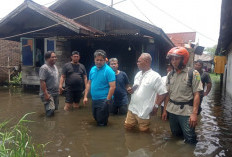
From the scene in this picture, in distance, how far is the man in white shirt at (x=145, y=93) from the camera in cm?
407

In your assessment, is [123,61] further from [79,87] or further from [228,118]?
[228,118]

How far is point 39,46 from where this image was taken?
11805 millimetres

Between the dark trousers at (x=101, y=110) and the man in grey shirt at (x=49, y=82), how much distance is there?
4.41 feet

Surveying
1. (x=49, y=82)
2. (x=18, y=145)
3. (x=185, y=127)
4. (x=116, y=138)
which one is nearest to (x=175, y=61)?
(x=185, y=127)

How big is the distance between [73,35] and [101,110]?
21.6 feet

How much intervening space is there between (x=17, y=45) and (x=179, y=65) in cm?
1281

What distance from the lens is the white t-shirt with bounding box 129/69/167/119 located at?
408 cm

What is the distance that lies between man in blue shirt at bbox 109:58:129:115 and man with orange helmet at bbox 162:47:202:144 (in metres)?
2.27

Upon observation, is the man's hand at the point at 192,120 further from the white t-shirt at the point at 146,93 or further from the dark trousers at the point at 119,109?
the dark trousers at the point at 119,109

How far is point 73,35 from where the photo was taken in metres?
10.5

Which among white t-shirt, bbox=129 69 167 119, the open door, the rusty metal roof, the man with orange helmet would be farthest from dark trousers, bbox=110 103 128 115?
the open door

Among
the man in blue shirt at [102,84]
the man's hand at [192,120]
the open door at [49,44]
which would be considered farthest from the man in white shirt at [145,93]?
the open door at [49,44]

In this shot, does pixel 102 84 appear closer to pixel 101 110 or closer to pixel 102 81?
pixel 102 81

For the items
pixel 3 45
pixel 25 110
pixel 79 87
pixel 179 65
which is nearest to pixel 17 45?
pixel 3 45
